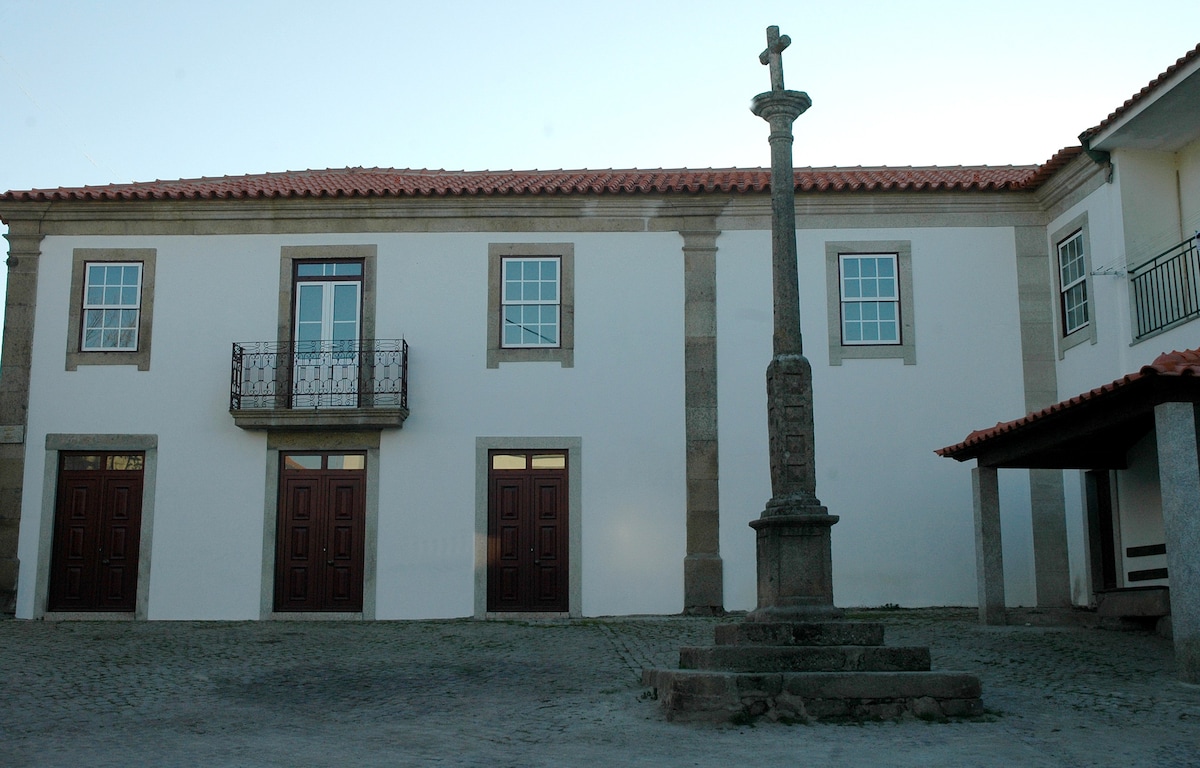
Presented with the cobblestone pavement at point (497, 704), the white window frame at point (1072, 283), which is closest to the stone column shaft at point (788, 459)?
the cobblestone pavement at point (497, 704)

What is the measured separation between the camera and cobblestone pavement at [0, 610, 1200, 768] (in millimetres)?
5953

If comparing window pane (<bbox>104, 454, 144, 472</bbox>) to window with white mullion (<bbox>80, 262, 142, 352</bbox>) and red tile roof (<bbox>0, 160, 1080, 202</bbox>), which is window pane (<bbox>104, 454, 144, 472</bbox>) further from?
red tile roof (<bbox>0, 160, 1080, 202</bbox>)

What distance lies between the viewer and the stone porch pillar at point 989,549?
1143cm

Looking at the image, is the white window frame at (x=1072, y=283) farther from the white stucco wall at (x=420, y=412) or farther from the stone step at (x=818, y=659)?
the stone step at (x=818, y=659)

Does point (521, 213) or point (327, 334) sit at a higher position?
point (521, 213)

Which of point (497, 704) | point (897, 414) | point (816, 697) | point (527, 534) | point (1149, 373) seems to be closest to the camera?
point (816, 697)

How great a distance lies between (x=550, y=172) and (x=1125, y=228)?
24.0 feet

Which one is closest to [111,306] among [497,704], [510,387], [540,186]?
[510,387]

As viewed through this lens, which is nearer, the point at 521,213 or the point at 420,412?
the point at 420,412

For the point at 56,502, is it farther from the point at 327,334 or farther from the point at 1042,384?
the point at 1042,384

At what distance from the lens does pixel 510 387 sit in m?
13.5

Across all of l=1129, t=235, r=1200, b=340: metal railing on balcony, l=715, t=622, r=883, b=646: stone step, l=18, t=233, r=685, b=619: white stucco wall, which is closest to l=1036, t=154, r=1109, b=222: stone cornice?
l=1129, t=235, r=1200, b=340: metal railing on balcony

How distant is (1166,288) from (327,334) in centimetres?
855

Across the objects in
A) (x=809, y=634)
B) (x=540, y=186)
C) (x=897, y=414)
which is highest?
(x=540, y=186)
